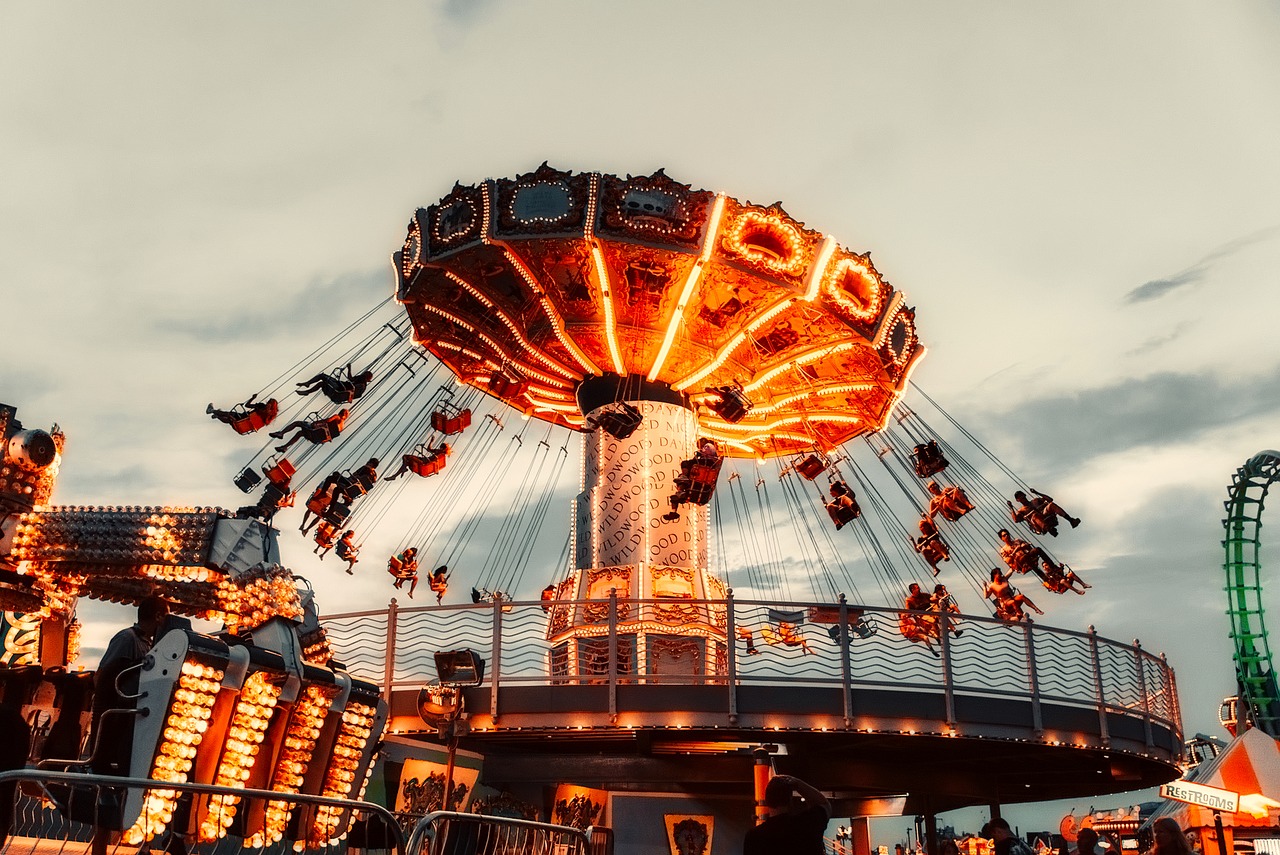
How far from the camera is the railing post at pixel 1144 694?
17109 millimetres

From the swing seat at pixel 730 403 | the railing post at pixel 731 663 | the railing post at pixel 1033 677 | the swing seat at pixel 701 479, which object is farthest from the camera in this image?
the swing seat at pixel 730 403

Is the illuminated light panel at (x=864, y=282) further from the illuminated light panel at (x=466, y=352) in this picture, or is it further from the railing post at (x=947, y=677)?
the illuminated light panel at (x=466, y=352)

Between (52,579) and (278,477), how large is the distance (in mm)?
9970

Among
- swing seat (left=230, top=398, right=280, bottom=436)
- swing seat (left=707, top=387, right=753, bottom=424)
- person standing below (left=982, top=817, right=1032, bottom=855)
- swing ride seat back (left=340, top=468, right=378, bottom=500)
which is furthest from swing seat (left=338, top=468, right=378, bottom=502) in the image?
person standing below (left=982, top=817, right=1032, bottom=855)

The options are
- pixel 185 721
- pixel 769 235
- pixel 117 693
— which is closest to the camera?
pixel 117 693

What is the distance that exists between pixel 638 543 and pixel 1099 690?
8.03 m

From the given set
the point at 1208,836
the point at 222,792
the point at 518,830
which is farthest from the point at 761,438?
the point at 222,792

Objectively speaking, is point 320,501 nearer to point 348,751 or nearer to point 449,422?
point 449,422

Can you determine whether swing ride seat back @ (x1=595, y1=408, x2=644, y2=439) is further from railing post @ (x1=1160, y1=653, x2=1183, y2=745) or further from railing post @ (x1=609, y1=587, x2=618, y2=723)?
railing post @ (x1=1160, y1=653, x2=1183, y2=745)

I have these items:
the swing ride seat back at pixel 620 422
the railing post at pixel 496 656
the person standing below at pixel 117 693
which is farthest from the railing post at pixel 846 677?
the person standing below at pixel 117 693

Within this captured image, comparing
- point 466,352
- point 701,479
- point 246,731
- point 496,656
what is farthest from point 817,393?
point 246,731

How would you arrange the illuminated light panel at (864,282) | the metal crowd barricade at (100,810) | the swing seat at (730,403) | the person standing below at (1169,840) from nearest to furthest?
the metal crowd barricade at (100,810), the person standing below at (1169,840), the illuminated light panel at (864,282), the swing seat at (730,403)

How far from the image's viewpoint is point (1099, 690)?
16.3 meters

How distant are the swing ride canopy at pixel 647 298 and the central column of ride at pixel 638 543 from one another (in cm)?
100
